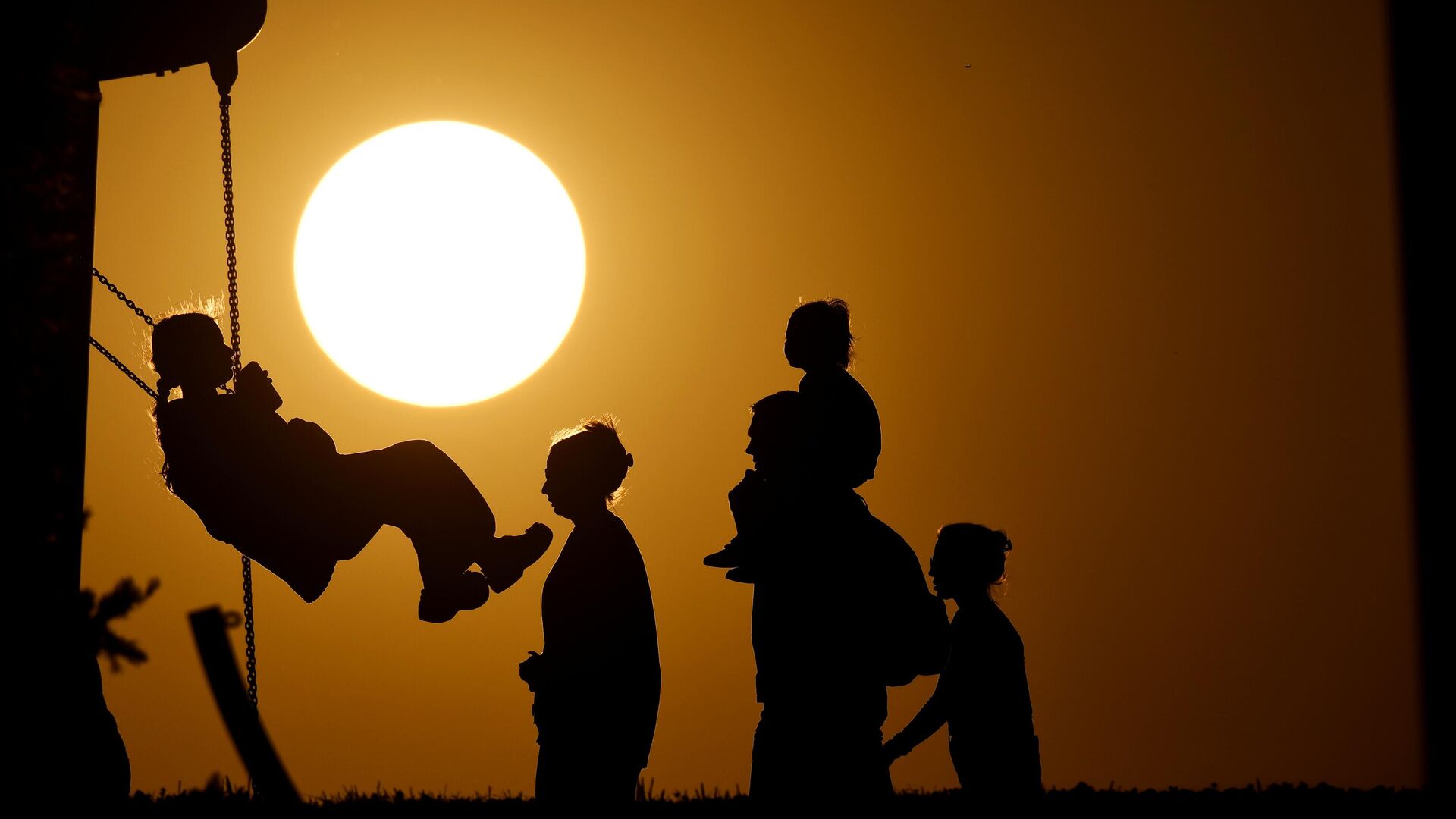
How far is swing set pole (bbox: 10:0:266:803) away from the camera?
4730mm

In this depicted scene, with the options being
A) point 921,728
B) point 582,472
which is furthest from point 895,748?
point 582,472

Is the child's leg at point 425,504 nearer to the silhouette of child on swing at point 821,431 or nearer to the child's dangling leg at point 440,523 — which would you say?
the child's dangling leg at point 440,523

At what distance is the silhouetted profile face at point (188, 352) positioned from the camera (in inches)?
236

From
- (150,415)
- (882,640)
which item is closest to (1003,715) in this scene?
(882,640)

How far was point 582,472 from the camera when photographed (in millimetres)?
5219

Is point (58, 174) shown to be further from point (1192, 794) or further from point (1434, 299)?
point (1192, 794)

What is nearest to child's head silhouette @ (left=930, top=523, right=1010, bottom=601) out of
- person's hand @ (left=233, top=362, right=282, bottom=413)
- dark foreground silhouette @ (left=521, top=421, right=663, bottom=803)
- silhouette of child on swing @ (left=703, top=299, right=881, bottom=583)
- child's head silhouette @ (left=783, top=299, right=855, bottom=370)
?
silhouette of child on swing @ (left=703, top=299, right=881, bottom=583)

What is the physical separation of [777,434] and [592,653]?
1046mm

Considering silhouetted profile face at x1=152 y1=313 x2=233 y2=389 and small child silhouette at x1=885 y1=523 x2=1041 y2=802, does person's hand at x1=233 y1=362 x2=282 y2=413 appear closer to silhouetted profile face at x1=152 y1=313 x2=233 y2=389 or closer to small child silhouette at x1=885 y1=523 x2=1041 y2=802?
silhouetted profile face at x1=152 y1=313 x2=233 y2=389

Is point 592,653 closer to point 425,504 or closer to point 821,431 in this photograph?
point 821,431

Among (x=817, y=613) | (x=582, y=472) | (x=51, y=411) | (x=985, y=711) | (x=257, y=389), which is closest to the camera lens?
(x=51, y=411)

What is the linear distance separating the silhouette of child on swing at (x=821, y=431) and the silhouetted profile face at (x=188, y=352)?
2488 mm

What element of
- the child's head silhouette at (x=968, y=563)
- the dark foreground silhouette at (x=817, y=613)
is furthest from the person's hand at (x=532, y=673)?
the child's head silhouette at (x=968, y=563)

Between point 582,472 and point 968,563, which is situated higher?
point 582,472
